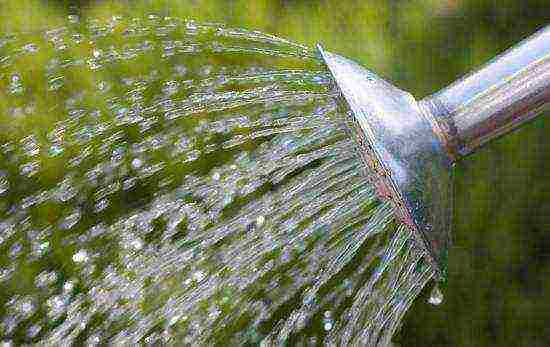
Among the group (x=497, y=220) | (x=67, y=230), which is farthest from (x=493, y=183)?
(x=67, y=230)

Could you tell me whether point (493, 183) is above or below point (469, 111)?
below

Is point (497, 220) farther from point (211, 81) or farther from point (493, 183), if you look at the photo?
point (211, 81)

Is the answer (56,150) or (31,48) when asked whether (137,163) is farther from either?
(31,48)

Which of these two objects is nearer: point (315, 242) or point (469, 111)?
point (469, 111)

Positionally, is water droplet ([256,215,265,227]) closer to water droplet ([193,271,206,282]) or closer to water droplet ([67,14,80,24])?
water droplet ([193,271,206,282])

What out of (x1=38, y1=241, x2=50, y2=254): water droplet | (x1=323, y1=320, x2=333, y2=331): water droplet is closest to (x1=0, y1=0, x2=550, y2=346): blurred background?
(x1=323, y1=320, x2=333, y2=331): water droplet

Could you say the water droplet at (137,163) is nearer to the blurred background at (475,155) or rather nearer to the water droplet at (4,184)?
the water droplet at (4,184)
